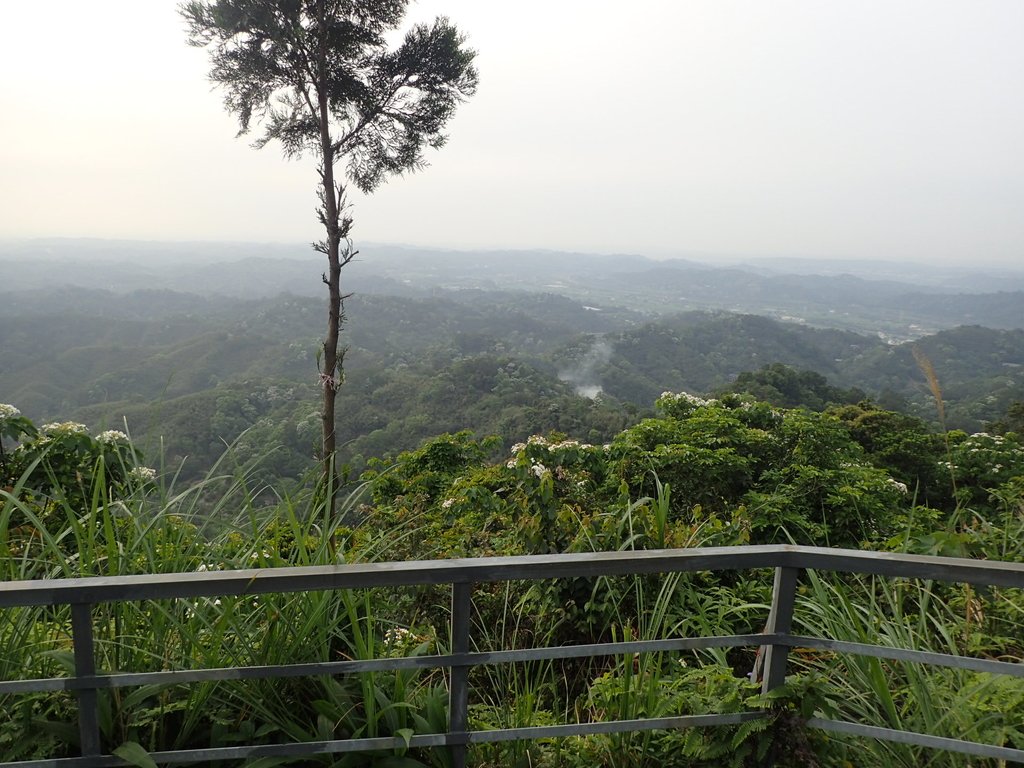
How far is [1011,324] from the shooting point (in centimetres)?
8412

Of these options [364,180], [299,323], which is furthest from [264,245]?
[364,180]

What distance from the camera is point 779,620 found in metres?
1.38

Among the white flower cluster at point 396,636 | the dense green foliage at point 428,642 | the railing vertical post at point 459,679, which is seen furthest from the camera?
the white flower cluster at point 396,636

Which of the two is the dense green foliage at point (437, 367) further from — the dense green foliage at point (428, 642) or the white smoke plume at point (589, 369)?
the dense green foliage at point (428, 642)

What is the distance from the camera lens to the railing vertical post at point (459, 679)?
1263 millimetres

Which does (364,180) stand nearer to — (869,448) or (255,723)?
(255,723)

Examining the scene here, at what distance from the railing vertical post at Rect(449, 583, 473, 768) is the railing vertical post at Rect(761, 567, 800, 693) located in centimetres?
70

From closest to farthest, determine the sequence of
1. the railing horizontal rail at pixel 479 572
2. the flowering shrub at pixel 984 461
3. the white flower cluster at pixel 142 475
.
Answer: the railing horizontal rail at pixel 479 572 < the white flower cluster at pixel 142 475 < the flowering shrub at pixel 984 461

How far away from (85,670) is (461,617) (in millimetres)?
738

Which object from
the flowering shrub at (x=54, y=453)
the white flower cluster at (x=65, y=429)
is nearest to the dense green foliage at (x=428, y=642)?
the flowering shrub at (x=54, y=453)

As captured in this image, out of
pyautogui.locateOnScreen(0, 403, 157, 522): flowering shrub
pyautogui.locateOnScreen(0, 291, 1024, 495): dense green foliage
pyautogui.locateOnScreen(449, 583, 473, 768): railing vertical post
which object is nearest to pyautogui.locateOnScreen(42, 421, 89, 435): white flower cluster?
pyautogui.locateOnScreen(0, 403, 157, 522): flowering shrub

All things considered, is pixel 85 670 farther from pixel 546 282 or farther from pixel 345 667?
pixel 546 282

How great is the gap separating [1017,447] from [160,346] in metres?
66.9

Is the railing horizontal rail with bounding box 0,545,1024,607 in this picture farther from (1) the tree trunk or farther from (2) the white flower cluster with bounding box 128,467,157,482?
(1) the tree trunk
